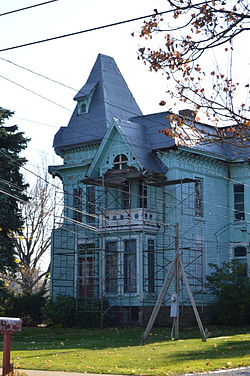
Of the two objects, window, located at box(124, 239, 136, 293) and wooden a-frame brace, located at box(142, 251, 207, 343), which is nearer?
wooden a-frame brace, located at box(142, 251, 207, 343)

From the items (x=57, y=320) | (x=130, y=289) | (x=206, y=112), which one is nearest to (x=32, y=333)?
(x=57, y=320)

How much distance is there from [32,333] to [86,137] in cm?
1278

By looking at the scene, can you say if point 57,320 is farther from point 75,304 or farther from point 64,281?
point 64,281

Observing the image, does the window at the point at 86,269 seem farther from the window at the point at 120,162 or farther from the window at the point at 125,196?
the window at the point at 120,162

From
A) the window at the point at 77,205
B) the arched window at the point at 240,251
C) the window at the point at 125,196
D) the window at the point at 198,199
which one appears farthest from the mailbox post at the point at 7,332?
the arched window at the point at 240,251

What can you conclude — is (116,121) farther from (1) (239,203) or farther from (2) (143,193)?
(1) (239,203)

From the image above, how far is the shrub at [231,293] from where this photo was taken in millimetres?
33406

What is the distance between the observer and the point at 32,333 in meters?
30.9

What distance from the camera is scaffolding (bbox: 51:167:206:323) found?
34.9 m

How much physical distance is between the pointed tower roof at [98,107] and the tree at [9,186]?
14.8 feet

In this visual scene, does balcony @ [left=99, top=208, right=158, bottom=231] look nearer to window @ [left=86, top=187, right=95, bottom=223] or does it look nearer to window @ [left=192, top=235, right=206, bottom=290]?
window @ [left=86, top=187, right=95, bottom=223]

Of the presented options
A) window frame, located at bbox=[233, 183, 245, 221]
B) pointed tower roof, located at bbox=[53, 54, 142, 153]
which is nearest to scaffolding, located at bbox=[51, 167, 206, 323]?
window frame, located at bbox=[233, 183, 245, 221]

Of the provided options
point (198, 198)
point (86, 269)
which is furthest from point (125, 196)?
point (86, 269)

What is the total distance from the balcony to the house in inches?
2.3
